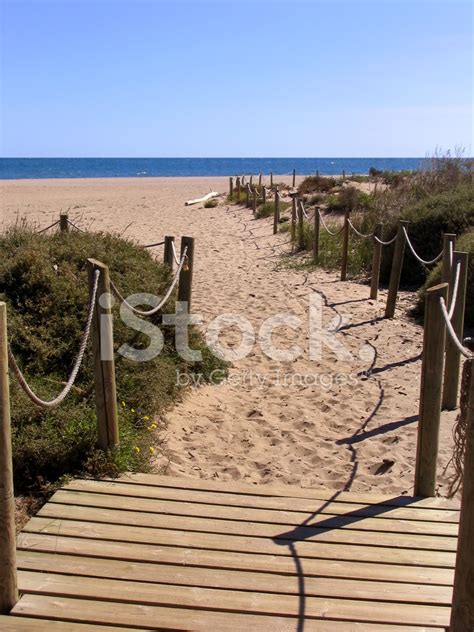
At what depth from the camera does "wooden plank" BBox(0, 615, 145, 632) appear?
2.79 metres

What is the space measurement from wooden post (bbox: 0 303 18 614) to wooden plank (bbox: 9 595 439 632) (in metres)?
0.10

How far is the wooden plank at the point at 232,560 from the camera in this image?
10.6ft

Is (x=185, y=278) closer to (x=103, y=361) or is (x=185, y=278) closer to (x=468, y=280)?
(x=103, y=361)

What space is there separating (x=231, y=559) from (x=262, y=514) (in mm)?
515

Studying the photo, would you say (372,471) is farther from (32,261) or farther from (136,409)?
(32,261)

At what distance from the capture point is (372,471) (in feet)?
16.1

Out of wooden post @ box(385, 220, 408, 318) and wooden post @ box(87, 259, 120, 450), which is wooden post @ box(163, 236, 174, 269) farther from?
wooden post @ box(385, 220, 408, 318)

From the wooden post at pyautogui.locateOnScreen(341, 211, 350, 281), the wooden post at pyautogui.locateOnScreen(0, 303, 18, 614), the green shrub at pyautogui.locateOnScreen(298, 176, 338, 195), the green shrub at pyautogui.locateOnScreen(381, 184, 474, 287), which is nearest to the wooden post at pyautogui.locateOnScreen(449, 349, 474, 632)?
the wooden post at pyautogui.locateOnScreen(0, 303, 18, 614)

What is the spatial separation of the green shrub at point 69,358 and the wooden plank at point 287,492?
234mm

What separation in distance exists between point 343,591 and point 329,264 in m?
10.0

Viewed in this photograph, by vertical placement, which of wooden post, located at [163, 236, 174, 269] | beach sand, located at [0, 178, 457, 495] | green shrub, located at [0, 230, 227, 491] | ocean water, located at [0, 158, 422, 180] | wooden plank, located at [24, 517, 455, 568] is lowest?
beach sand, located at [0, 178, 457, 495]

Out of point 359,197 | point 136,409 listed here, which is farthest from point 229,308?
point 359,197

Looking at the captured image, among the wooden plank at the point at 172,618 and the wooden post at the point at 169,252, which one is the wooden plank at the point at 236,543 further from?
the wooden post at the point at 169,252

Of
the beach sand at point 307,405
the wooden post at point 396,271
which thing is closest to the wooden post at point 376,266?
the beach sand at point 307,405
